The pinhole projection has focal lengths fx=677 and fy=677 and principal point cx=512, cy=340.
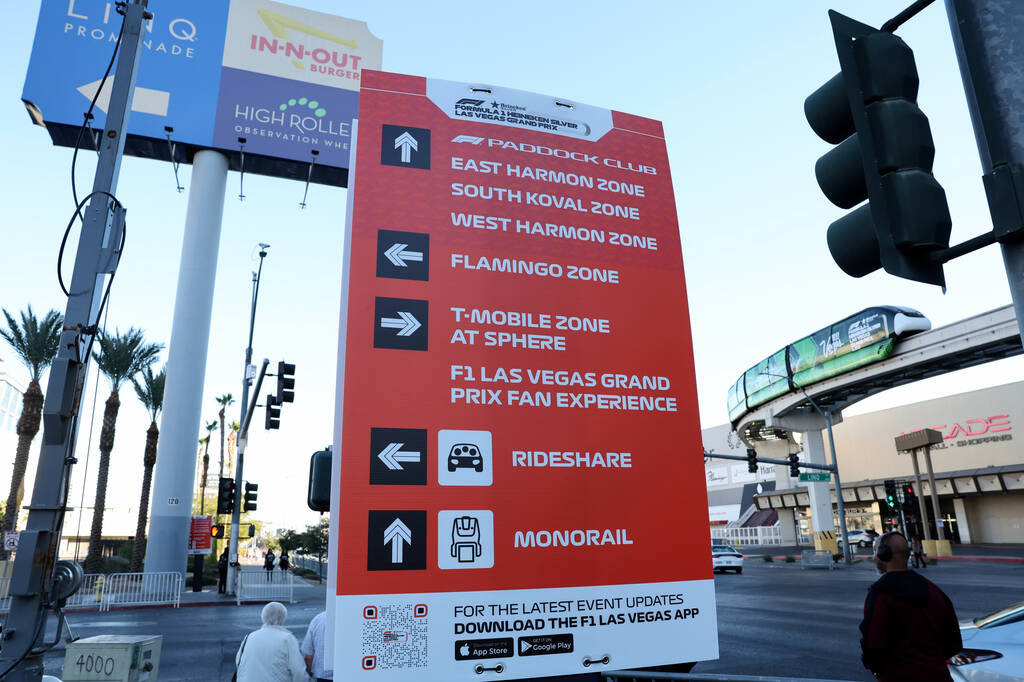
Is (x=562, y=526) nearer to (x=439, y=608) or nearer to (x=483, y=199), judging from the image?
(x=439, y=608)

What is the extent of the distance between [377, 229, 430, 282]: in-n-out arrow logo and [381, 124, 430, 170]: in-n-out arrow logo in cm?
41

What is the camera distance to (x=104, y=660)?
574 centimetres

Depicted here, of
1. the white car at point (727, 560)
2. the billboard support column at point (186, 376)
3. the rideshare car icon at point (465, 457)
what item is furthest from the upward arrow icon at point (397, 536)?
the white car at point (727, 560)

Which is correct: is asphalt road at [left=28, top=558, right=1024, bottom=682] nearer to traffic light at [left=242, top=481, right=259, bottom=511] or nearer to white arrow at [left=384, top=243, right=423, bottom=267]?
traffic light at [left=242, top=481, right=259, bottom=511]

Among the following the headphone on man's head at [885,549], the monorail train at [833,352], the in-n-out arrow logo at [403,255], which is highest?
the monorail train at [833,352]

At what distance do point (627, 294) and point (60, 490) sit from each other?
4.06 meters

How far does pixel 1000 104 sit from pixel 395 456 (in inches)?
109

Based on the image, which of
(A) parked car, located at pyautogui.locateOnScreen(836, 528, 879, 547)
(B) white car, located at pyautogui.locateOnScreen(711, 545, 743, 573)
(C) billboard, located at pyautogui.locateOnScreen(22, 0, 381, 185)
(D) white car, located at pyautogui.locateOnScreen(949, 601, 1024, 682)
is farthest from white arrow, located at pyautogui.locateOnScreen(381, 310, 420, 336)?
(A) parked car, located at pyautogui.locateOnScreen(836, 528, 879, 547)

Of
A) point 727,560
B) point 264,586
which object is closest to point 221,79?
point 264,586

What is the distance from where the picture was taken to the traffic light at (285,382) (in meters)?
18.5

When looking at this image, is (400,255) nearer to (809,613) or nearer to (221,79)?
(809,613)

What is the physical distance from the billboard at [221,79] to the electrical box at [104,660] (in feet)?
87.5

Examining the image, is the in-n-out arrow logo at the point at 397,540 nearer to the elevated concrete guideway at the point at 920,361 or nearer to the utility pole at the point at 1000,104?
the utility pole at the point at 1000,104

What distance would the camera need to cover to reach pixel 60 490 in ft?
15.3
